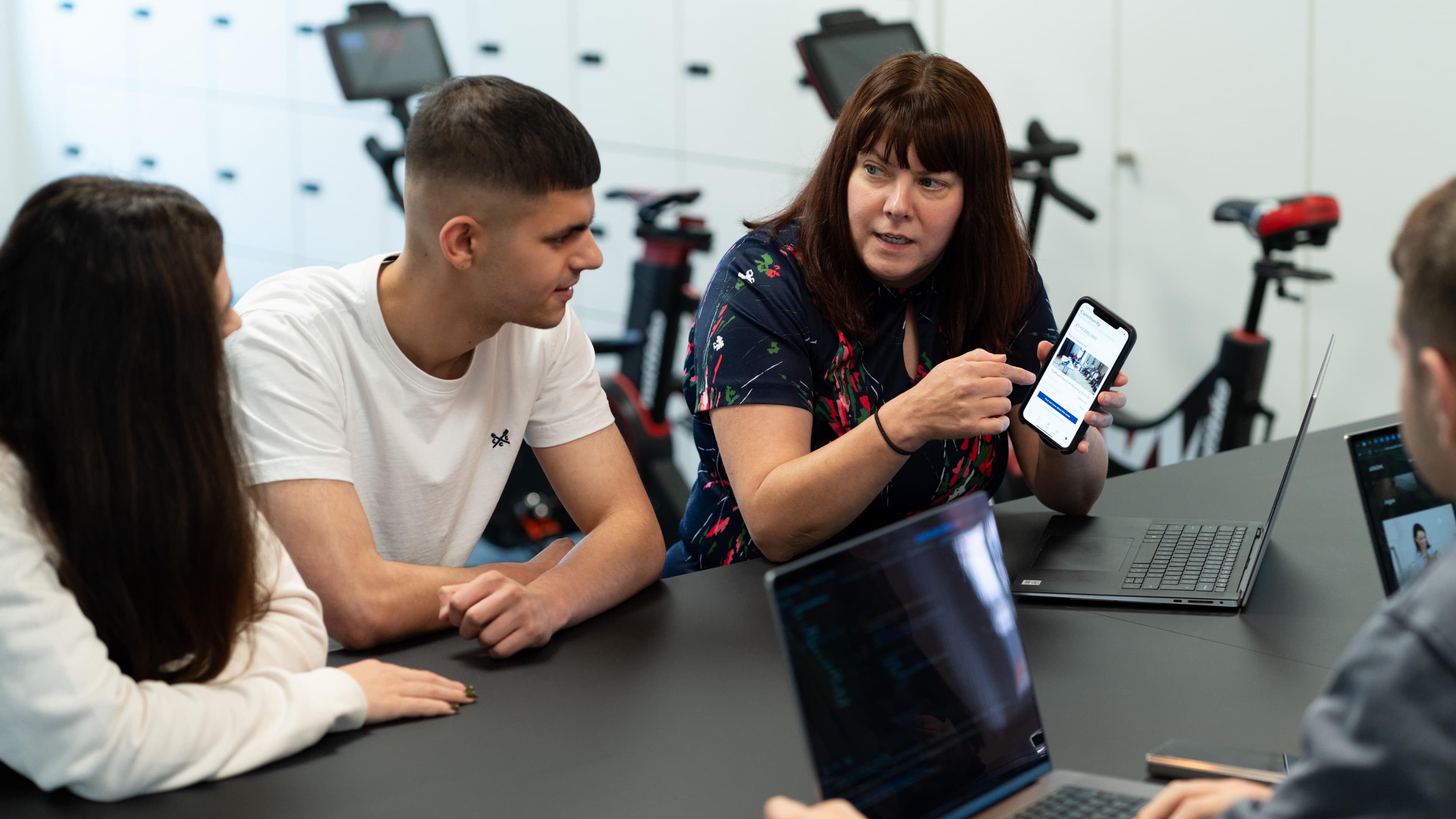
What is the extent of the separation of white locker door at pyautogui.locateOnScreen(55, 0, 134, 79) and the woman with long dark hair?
20.7 feet

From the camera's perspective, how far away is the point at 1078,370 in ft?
5.06

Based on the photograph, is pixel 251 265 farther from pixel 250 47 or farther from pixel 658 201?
pixel 658 201

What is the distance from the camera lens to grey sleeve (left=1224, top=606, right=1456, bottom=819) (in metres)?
0.64

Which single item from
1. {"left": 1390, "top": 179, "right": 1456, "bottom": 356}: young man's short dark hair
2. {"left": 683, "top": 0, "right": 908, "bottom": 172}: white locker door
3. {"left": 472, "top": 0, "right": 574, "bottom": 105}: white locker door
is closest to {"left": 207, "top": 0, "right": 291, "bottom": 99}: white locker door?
{"left": 472, "top": 0, "right": 574, "bottom": 105}: white locker door

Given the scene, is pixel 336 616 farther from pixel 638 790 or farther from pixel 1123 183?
pixel 1123 183

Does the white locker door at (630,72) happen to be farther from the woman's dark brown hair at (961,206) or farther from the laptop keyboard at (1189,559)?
the laptop keyboard at (1189,559)

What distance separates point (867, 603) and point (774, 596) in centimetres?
8

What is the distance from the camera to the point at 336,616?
132 cm

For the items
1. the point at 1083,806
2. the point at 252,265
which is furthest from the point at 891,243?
the point at 252,265

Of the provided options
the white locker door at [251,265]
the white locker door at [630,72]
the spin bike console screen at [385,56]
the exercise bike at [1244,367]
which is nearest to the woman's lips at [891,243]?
the exercise bike at [1244,367]

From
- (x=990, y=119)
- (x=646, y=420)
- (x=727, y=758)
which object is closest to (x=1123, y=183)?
(x=646, y=420)

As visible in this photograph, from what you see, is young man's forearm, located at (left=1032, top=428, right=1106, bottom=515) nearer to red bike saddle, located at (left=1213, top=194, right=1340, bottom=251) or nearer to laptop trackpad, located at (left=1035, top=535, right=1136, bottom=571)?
laptop trackpad, located at (left=1035, top=535, right=1136, bottom=571)

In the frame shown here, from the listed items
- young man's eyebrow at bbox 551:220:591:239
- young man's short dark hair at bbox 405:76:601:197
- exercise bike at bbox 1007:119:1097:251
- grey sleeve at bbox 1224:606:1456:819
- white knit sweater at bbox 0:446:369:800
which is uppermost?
young man's short dark hair at bbox 405:76:601:197

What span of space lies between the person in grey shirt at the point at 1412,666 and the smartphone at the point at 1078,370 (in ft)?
2.50
